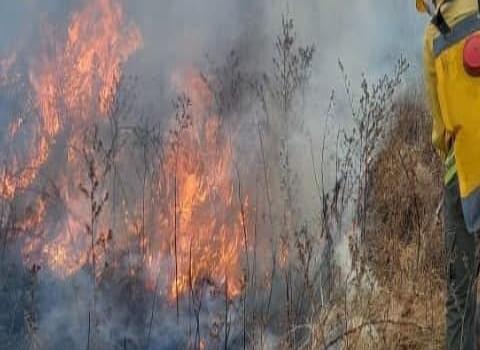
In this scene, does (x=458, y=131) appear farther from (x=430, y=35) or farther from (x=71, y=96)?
(x=71, y=96)

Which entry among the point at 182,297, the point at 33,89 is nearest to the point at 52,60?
the point at 33,89

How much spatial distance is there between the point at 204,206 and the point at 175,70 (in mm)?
1196

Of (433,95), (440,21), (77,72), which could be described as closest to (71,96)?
(77,72)

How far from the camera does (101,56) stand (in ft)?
17.3

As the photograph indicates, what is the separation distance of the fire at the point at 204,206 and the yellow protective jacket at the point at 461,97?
1.68 m

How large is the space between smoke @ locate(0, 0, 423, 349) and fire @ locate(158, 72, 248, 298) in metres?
0.10

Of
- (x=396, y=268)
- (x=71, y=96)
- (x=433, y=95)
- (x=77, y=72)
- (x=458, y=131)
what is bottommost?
(x=396, y=268)

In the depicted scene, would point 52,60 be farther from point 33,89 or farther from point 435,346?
point 435,346

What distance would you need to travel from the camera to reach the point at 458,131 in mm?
2900

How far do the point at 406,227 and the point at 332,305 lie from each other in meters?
1.03

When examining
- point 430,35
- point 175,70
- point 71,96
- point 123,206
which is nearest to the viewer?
point 430,35

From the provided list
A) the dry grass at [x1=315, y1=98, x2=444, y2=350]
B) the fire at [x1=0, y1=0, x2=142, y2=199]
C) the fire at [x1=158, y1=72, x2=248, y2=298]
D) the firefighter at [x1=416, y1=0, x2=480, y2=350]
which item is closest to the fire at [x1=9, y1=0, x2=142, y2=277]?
the fire at [x1=0, y1=0, x2=142, y2=199]

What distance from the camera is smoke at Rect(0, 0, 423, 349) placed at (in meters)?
4.16

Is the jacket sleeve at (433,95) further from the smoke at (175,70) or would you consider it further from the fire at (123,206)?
the fire at (123,206)
